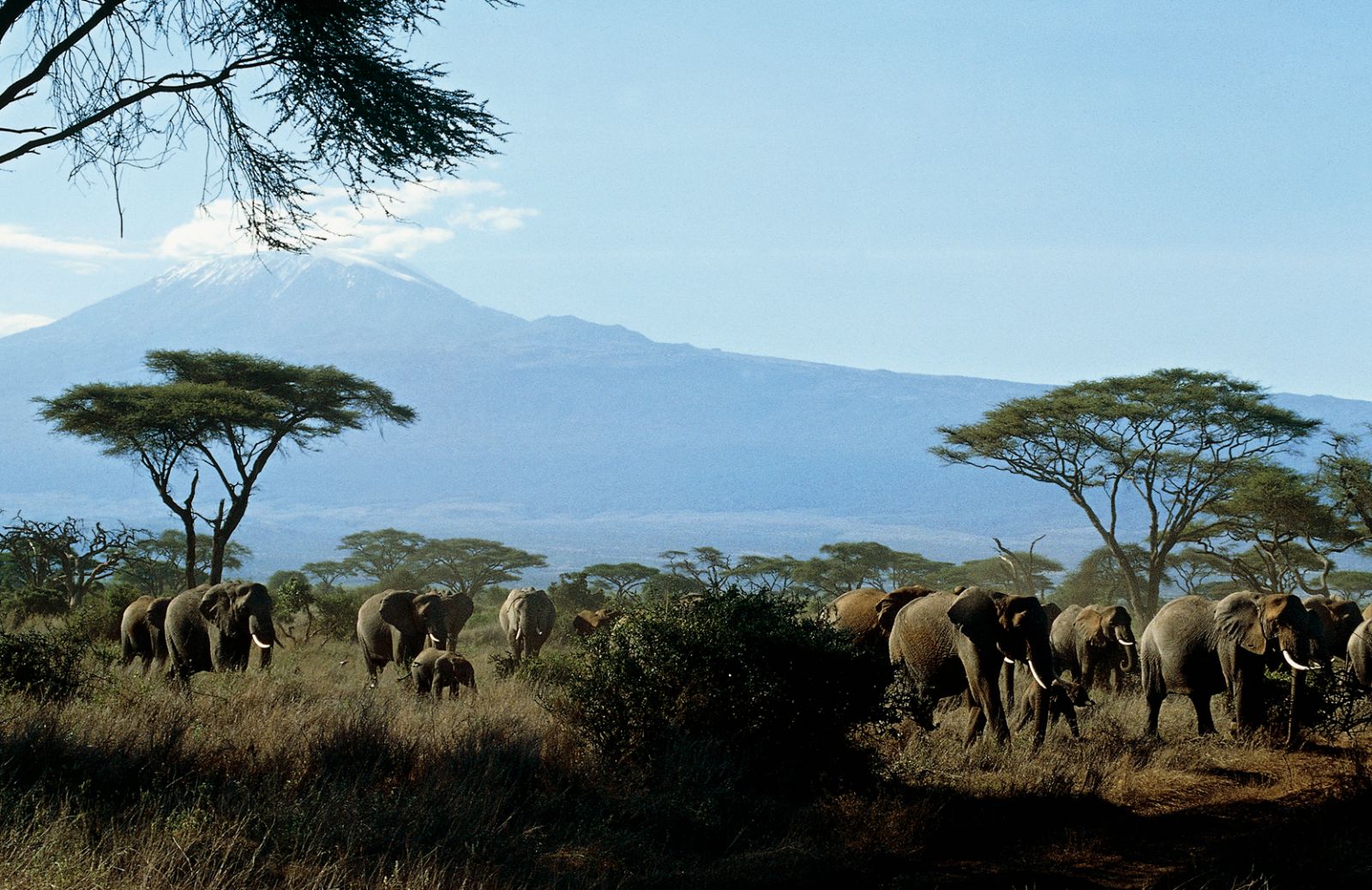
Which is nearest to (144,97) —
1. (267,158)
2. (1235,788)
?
(267,158)

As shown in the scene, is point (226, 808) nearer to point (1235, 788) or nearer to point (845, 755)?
point (845, 755)

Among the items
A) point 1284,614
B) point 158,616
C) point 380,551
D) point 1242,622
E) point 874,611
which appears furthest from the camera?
point 380,551

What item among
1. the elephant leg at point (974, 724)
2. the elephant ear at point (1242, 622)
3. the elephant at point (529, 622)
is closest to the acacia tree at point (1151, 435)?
the elephant at point (529, 622)

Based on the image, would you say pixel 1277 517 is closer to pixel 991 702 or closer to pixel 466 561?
pixel 991 702

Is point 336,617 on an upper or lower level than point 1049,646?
lower

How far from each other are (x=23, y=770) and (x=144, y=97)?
610 centimetres

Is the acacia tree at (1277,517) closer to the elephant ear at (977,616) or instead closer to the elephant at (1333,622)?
the elephant at (1333,622)

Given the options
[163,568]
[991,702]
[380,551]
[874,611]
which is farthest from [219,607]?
[380,551]

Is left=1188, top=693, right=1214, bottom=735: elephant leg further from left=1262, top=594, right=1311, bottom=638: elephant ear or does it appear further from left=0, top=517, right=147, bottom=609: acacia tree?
left=0, top=517, right=147, bottom=609: acacia tree

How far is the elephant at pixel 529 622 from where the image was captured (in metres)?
21.1

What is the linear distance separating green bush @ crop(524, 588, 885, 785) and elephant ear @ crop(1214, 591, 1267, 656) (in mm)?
4638

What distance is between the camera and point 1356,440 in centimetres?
3075

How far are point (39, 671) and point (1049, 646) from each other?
8.52m

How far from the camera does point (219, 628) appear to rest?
12.8 meters
